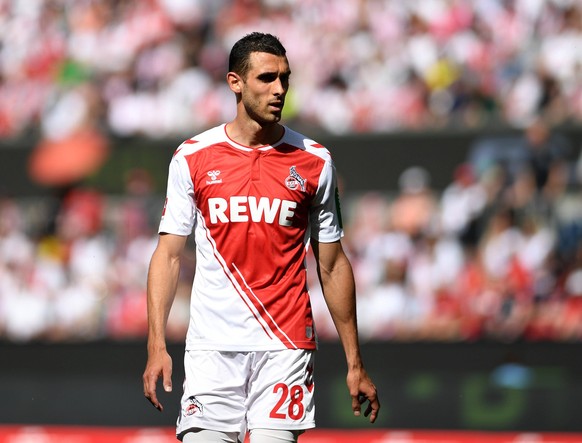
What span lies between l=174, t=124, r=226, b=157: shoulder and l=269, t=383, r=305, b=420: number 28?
3.41 ft

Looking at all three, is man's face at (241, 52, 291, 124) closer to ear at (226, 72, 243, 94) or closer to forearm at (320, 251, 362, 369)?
ear at (226, 72, 243, 94)

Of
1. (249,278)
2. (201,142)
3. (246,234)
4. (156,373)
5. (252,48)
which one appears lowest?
(156,373)

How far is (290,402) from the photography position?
4477 mm

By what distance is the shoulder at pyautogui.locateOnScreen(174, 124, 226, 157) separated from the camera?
463 cm

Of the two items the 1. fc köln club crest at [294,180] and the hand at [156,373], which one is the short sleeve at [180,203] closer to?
the 1. fc köln club crest at [294,180]

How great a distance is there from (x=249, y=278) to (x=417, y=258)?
6497 mm

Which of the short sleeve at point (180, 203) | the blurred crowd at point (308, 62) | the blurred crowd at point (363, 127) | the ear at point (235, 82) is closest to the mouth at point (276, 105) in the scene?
the ear at point (235, 82)

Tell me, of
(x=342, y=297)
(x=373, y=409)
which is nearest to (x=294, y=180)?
(x=342, y=297)

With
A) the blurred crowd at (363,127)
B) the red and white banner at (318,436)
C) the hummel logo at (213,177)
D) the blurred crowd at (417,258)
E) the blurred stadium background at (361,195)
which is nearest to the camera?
the hummel logo at (213,177)

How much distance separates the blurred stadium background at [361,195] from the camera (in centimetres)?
884

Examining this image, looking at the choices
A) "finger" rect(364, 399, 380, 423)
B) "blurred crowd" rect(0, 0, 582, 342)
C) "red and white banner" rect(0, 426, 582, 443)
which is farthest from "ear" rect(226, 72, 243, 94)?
"blurred crowd" rect(0, 0, 582, 342)

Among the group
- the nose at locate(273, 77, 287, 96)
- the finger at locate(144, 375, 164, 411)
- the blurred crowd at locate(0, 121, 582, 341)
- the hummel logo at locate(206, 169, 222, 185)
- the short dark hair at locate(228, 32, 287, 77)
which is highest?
the short dark hair at locate(228, 32, 287, 77)

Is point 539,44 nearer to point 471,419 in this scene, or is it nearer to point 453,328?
point 453,328

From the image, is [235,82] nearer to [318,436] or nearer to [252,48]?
[252,48]
